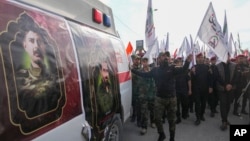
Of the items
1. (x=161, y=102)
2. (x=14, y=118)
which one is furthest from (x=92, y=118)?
(x=161, y=102)

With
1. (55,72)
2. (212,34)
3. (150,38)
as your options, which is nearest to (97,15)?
(55,72)

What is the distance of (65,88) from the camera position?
2.46m

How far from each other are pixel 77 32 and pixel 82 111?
2.81ft

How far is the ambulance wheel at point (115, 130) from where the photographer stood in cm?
398

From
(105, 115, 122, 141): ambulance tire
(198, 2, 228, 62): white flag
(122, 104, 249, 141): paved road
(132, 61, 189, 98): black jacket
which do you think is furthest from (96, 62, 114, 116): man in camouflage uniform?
(198, 2, 228, 62): white flag

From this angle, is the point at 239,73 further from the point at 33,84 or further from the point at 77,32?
the point at 33,84

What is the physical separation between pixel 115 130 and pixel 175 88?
336 cm

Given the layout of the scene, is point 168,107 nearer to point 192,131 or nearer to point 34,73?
point 192,131

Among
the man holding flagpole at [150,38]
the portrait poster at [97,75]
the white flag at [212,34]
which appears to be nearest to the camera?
the portrait poster at [97,75]

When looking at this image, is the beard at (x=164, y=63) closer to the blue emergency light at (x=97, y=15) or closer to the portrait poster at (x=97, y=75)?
the portrait poster at (x=97, y=75)

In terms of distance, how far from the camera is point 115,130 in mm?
4309

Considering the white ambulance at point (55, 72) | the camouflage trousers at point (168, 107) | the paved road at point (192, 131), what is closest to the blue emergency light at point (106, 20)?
the white ambulance at point (55, 72)

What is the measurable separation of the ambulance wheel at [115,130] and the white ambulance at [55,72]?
7cm

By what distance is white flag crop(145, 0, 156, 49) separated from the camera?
32.8 ft
